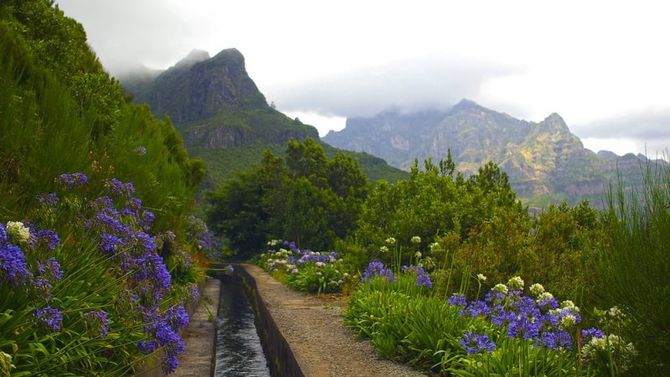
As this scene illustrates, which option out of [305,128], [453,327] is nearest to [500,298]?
[453,327]

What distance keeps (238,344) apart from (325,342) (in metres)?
4.24

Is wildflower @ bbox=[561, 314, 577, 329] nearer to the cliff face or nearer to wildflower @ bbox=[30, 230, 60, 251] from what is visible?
wildflower @ bbox=[30, 230, 60, 251]

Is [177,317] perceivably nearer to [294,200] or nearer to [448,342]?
[448,342]

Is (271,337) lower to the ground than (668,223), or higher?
lower

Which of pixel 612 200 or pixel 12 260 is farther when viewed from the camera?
pixel 612 200

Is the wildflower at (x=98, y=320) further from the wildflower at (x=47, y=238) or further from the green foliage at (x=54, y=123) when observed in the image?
the green foliage at (x=54, y=123)

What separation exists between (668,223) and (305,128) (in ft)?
394

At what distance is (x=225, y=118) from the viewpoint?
421 ft

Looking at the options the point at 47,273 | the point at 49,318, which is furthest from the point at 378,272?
the point at 49,318

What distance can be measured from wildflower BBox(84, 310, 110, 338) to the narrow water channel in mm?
5174

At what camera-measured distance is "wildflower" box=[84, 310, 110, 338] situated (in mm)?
3673

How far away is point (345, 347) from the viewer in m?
7.44

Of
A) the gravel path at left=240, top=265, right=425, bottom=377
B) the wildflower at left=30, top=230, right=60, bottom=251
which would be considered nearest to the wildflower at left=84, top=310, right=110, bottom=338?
the wildflower at left=30, top=230, right=60, bottom=251

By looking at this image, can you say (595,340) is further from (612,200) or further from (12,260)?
(12,260)
